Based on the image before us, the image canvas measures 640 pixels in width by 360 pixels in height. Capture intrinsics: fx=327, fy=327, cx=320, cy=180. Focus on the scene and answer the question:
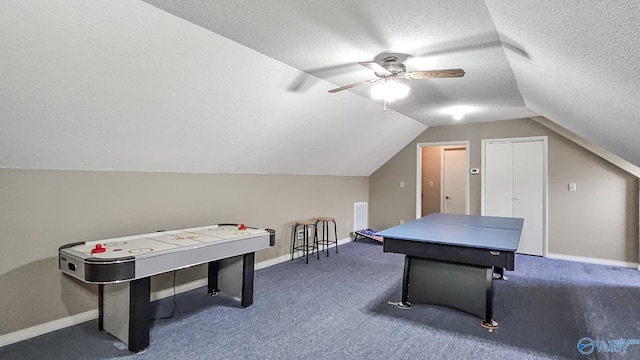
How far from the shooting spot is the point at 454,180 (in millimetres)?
7359

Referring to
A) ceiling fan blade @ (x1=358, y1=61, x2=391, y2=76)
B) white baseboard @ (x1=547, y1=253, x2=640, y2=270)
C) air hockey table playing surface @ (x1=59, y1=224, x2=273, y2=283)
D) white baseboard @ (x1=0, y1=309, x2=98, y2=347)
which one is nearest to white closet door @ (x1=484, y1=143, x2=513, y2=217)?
white baseboard @ (x1=547, y1=253, x2=640, y2=270)

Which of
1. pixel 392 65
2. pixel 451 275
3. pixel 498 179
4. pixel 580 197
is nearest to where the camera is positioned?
pixel 392 65

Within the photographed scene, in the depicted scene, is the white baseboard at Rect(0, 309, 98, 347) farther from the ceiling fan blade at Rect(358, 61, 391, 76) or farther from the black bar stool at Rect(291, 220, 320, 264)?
the ceiling fan blade at Rect(358, 61, 391, 76)

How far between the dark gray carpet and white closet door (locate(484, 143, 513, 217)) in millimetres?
1859

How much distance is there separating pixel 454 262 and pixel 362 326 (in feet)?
3.25

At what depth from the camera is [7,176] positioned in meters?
2.46

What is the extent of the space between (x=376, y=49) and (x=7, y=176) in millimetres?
3017

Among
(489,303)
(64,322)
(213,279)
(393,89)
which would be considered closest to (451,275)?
(489,303)

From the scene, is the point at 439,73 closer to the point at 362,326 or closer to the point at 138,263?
the point at 362,326

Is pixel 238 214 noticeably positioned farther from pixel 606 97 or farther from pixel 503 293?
pixel 606 97

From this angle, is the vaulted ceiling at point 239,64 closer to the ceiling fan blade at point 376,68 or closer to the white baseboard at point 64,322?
the ceiling fan blade at point 376,68

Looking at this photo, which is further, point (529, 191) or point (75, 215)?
point (529, 191)

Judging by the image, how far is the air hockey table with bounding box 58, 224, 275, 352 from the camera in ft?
7.15

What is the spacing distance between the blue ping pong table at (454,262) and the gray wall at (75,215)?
83.5 inches
